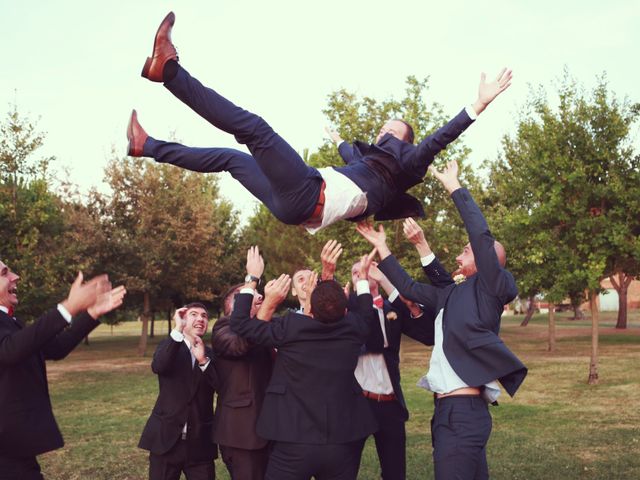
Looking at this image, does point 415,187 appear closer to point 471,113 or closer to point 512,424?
point 512,424

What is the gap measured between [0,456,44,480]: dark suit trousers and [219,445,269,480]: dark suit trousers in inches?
58.9

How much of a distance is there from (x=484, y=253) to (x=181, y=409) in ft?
9.81

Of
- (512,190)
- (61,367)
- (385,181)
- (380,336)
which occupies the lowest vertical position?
(61,367)

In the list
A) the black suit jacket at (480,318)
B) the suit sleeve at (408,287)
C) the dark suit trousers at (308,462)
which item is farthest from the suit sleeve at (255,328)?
the black suit jacket at (480,318)

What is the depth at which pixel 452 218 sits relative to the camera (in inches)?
993

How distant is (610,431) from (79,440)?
8.82 m

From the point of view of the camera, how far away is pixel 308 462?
5.08 metres

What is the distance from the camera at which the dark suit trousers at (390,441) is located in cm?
638

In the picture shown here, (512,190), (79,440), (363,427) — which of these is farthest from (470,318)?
(512,190)

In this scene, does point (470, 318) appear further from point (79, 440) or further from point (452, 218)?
point (452, 218)

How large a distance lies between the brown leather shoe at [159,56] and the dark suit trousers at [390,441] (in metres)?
3.77

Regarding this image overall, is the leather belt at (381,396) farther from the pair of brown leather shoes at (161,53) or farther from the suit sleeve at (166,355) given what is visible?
the pair of brown leather shoes at (161,53)

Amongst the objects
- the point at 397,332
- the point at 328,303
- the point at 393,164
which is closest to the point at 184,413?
the point at 328,303

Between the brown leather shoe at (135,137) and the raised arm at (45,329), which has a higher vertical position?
the brown leather shoe at (135,137)
